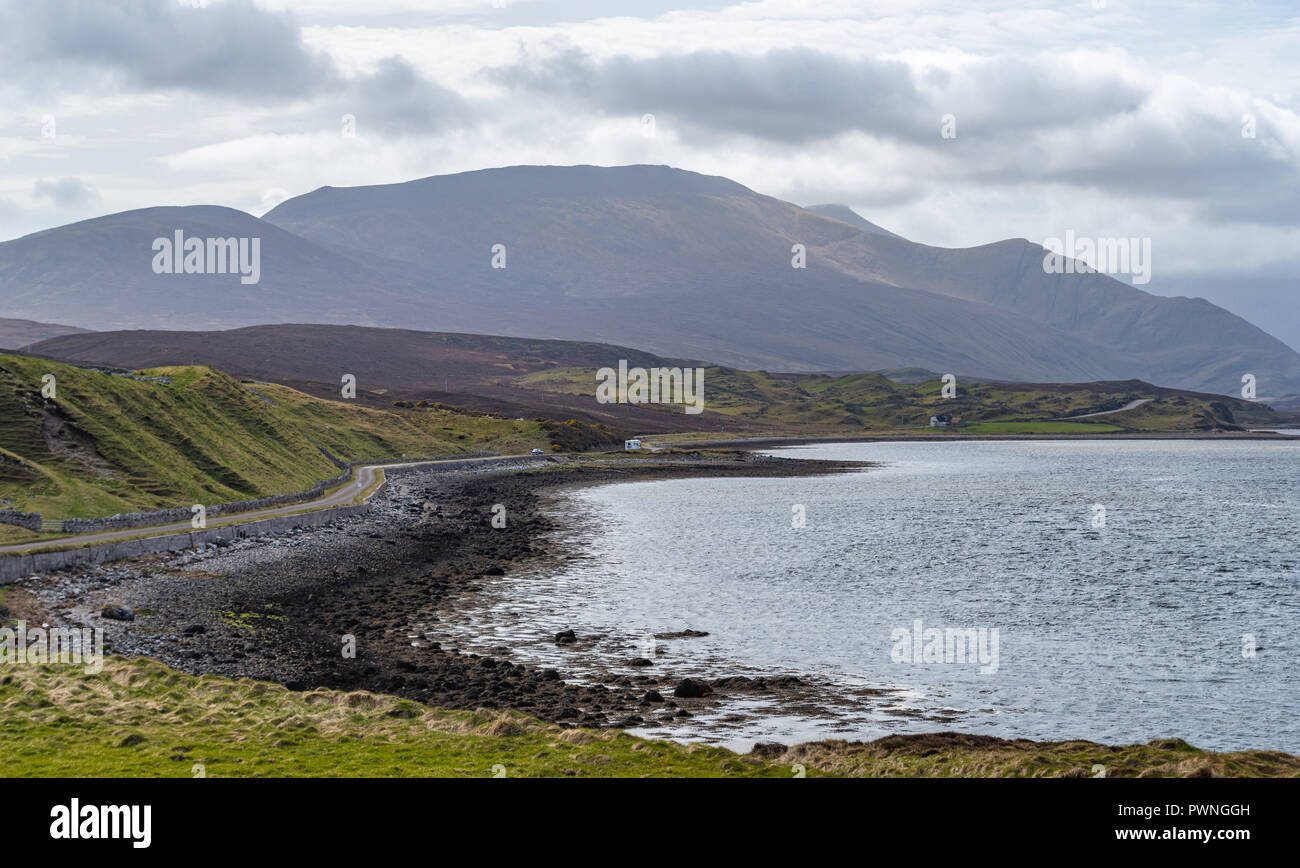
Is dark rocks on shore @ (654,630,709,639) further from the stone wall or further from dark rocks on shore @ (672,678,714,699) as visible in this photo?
the stone wall

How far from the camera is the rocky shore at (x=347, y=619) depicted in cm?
3138

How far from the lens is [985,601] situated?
55.2 metres

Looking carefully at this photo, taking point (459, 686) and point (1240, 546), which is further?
point (1240, 546)

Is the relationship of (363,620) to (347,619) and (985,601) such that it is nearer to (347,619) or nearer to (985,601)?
(347,619)

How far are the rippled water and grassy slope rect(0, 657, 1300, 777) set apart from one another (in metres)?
5.26

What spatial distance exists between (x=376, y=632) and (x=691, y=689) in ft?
47.2

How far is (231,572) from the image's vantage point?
Answer: 5141 centimetres

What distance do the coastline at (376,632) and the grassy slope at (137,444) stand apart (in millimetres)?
9863

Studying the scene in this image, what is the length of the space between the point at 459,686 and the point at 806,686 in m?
11.2

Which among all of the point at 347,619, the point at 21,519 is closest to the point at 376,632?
the point at 347,619

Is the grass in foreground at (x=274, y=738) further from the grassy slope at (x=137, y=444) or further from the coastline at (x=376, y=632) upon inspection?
the grassy slope at (x=137, y=444)

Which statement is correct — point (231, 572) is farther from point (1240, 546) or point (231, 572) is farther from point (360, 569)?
A: point (1240, 546)
